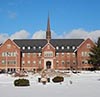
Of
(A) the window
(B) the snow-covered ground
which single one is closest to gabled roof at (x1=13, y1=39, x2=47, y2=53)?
(A) the window

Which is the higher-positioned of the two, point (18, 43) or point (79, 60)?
point (18, 43)

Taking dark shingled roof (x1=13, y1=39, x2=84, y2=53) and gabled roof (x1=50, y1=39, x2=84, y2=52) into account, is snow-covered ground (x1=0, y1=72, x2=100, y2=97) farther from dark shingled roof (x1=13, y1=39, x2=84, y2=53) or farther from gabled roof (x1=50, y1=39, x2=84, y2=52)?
dark shingled roof (x1=13, y1=39, x2=84, y2=53)

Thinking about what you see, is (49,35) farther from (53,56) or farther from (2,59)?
(2,59)

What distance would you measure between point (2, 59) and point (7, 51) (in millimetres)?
3671

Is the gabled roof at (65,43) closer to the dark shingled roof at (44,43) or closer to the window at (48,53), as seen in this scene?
the dark shingled roof at (44,43)

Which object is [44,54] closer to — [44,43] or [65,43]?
[44,43]

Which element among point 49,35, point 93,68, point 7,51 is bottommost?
point 93,68

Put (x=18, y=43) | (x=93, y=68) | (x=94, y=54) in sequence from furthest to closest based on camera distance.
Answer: (x=18, y=43) < (x=93, y=68) < (x=94, y=54)

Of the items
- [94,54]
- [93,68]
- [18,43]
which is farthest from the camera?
[18,43]

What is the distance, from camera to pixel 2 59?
10881 centimetres

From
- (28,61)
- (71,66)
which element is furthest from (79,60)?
(28,61)

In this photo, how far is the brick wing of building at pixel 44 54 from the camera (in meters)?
108

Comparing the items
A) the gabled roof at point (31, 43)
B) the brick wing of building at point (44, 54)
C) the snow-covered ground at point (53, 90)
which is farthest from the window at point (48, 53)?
the snow-covered ground at point (53, 90)

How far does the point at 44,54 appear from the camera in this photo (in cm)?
10969
